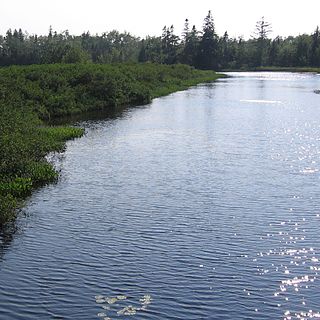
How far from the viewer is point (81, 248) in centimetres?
1864

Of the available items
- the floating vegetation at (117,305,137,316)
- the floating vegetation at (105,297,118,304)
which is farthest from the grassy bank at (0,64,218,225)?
the floating vegetation at (117,305,137,316)

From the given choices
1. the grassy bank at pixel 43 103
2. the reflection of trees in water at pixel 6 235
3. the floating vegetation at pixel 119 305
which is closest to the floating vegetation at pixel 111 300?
the floating vegetation at pixel 119 305

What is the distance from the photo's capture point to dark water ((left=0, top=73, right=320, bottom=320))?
14914 millimetres

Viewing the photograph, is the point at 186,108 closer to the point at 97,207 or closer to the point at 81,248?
the point at 97,207

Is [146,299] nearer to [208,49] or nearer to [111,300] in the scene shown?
[111,300]

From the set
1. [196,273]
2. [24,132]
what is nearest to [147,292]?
[196,273]

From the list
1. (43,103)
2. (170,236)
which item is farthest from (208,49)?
(170,236)

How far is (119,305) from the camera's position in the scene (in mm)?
14570

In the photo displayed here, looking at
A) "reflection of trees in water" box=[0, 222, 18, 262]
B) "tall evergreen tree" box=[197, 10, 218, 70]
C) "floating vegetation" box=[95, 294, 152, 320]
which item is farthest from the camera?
"tall evergreen tree" box=[197, 10, 218, 70]

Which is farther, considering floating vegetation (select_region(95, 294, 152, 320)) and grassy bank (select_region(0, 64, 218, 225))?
grassy bank (select_region(0, 64, 218, 225))

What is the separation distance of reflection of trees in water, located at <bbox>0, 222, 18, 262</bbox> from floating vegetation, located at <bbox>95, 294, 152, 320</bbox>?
491cm

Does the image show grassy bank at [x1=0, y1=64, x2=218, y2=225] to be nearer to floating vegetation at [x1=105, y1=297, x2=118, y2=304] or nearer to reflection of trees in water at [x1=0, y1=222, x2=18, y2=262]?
reflection of trees in water at [x1=0, y1=222, x2=18, y2=262]

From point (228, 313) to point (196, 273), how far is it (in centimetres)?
257

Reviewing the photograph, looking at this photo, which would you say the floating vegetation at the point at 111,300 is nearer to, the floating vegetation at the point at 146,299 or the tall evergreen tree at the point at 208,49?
the floating vegetation at the point at 146,299
